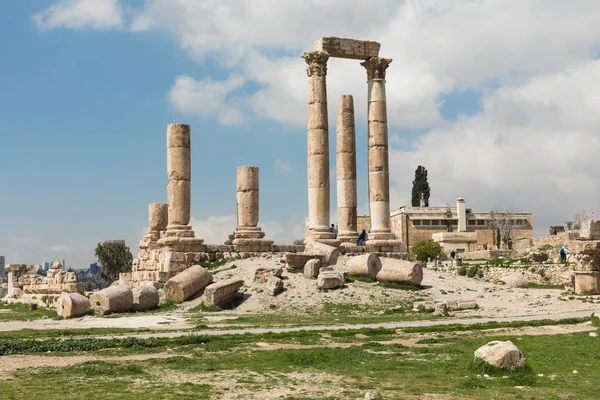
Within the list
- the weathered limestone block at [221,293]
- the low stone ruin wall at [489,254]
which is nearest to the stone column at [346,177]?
the weathered limestone block at [221,293]

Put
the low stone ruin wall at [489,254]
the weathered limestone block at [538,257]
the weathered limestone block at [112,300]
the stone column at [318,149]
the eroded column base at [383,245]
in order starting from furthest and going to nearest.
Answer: the low stone ruin wall at [489,254] < the weathered limestone block at [538,257] < the eroded column base at [383,245] < the stone column at [318,149] < the weathered limestone block at [112,300]

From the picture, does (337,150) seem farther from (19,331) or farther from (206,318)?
(19,331)

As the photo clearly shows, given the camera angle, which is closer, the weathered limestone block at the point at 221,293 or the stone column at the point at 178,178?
the weathered limestone block at the point at 221,293

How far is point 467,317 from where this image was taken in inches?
915

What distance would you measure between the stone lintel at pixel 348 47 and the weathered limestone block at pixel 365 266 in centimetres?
1126

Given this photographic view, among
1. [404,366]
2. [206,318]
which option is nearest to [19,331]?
[206,318]

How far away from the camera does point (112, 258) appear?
238 feet

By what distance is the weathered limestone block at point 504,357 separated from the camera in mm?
12953

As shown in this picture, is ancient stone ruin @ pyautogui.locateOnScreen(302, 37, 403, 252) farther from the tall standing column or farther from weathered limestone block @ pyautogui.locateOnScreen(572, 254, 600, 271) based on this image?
weathered limestone block @ pyautogui.locateOnScreen(572, 254, 600, 271)

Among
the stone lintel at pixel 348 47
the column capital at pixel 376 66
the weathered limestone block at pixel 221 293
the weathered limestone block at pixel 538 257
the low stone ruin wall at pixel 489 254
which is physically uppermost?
the stone lintel at pixel 348 47

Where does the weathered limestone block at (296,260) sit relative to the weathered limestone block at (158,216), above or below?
below

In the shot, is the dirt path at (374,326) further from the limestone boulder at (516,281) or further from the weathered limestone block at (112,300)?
the limestone boulder at (516,281)

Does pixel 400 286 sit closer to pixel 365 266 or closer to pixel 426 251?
pixel 365 266

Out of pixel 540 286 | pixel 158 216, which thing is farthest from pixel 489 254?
pixel 158 216
